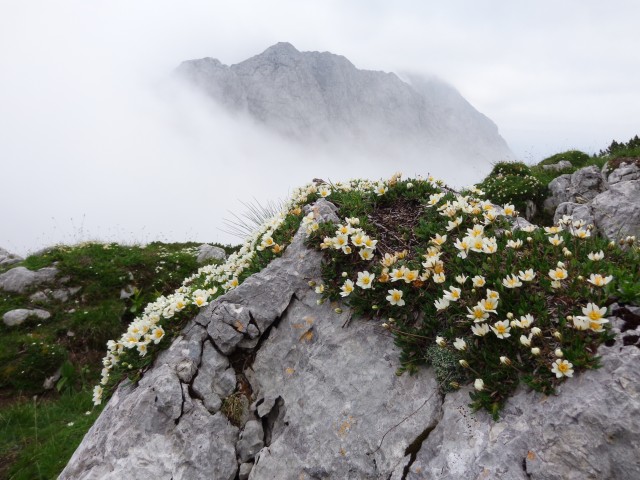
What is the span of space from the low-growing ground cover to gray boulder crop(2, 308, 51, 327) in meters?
0.13

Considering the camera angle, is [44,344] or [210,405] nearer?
[210,405]

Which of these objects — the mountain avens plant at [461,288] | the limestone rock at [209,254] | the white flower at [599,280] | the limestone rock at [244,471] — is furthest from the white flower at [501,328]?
the limestone rock at [209,254]

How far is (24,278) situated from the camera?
12180 mm

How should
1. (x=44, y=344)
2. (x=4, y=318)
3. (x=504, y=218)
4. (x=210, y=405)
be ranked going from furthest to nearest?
(x=4, y=318)
(x=44, y=344)
(x=504, y=218)
(x=210, y=405)

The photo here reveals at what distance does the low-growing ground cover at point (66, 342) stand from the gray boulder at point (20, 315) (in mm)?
130

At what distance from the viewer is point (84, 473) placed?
13.5 feet

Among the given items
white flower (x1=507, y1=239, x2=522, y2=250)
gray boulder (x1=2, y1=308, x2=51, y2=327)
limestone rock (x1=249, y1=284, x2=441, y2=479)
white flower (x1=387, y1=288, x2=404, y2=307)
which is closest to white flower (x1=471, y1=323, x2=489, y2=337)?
limestone rock (x1=249, y1=284, x2=441, y2=479)

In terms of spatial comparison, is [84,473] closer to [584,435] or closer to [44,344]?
[584,435]

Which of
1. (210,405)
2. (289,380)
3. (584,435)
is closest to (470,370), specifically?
(584,435)

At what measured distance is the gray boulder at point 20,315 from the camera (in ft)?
35.0

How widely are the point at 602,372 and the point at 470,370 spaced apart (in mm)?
936

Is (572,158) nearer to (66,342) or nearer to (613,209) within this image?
(613,209)

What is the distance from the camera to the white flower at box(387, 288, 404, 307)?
4016mm

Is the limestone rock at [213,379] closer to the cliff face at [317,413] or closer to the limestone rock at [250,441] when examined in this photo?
the cliff face at [317,413]
